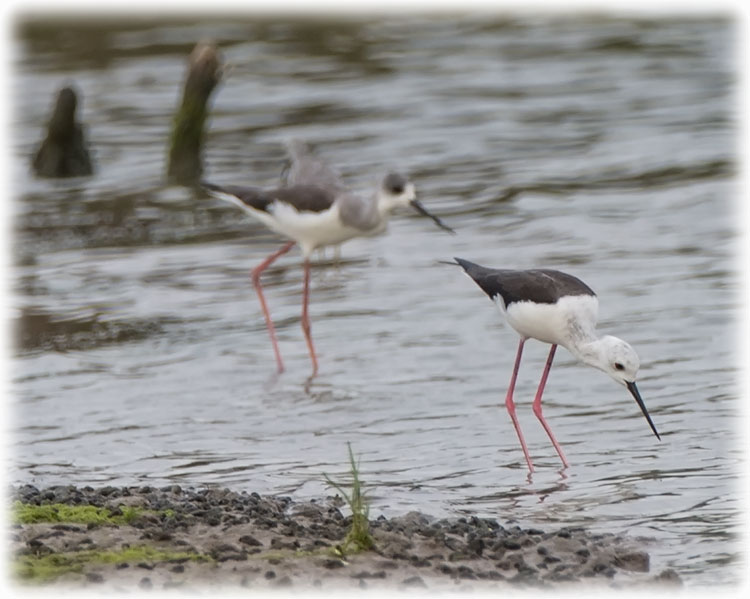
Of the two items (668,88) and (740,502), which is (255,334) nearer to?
(740,502)

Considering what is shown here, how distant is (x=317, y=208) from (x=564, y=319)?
117 inches

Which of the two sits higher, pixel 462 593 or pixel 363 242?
pixel 462 593

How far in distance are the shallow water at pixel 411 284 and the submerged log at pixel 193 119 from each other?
0.31 metres

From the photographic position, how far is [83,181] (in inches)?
624

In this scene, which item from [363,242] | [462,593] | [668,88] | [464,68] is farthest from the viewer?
[464,68]

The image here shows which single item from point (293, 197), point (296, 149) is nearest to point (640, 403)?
point (293, 197)

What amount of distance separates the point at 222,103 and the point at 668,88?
603cm

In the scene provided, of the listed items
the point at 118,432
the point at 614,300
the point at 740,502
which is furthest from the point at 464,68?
the point at 740,502

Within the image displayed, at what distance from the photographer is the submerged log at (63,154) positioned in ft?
52.1

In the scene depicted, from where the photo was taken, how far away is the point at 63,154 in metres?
15.9

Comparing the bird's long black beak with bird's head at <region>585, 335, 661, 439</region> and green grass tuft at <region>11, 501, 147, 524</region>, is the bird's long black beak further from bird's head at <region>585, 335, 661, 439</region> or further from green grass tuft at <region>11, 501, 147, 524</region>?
green grass tuft at <region>11, 501, 147, 524</region>

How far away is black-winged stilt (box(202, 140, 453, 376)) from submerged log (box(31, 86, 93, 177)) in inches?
233

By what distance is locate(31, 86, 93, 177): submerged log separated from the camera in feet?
52.1

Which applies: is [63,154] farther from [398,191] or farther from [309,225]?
[398,191]
